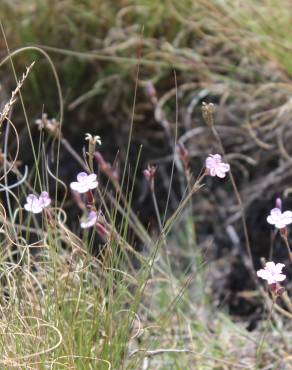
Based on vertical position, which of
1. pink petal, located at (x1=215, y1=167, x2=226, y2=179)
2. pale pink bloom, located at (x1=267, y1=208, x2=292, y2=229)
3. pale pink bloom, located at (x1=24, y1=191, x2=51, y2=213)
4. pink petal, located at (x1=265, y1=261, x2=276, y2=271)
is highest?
pink petal, located at (x1=215, y1=167, x2=226, y2=179)

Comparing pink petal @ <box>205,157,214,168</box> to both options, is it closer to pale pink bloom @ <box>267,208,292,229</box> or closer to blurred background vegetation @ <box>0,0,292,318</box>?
pale pink bloom @ <box>267,208,292,229</box>

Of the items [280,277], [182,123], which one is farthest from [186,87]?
[280,277]

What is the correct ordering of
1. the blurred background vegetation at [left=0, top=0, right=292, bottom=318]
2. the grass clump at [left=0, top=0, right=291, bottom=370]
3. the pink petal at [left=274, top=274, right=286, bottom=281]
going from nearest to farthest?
the pink petal at [left=274, top=274, right=286, bottom=281] → the grass clump at [left=0, top=0, right=291, bottom=370] → the blurred background vegetation at [left=0, top=0, right=292, bottom=318]

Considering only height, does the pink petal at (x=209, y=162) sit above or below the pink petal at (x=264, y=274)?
above

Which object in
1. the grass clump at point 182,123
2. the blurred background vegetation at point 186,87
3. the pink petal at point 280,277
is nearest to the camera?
the pink petal at point 280,277

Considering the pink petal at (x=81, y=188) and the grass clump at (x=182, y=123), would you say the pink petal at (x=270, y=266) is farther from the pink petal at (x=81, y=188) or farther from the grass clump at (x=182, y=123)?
the grass clump at (x=182, y=123)

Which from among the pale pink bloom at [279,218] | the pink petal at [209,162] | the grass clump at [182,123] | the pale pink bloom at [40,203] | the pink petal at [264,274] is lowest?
the grass clump at [182,123]

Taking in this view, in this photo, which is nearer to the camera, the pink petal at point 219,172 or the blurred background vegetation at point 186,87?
the pink petal at point 219,172

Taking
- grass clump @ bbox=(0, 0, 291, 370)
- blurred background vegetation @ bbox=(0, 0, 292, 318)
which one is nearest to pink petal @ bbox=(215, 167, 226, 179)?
grass clump @ bbox=(0, 0, 291, 370)

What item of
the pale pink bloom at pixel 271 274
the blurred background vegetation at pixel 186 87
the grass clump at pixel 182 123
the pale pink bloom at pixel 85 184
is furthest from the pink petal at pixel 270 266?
the blurred background vegetation at pixel 186 87
